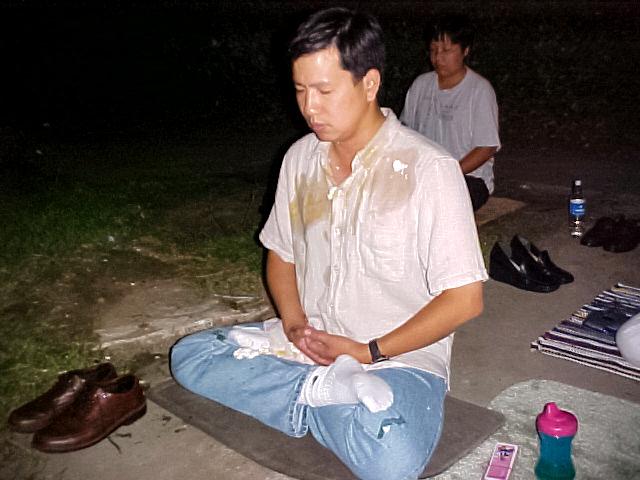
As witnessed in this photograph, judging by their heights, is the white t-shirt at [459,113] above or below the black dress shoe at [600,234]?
above

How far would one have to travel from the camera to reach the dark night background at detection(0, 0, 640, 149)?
11.5m

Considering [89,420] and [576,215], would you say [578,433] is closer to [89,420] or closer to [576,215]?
[89,420]

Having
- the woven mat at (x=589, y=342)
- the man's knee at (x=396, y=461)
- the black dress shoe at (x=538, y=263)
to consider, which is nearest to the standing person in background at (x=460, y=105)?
the black dress shoe at (x=538, y=263)

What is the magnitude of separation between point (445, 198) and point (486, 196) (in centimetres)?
299

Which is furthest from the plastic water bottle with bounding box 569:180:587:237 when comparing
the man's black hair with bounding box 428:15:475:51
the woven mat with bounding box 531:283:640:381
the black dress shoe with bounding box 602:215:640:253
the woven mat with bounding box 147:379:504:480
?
the woven mat with bounding box 147:379:504:480

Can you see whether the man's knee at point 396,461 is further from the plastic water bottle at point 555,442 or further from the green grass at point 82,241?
the green grass at point 82,241

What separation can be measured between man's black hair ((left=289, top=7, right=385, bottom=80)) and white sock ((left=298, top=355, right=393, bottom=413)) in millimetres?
1098

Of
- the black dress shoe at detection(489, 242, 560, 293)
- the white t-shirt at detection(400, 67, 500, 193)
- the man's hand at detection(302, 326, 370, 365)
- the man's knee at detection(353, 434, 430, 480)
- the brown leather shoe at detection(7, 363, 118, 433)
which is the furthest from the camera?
the white t-shirt at detection(400, 67, 500, 193)

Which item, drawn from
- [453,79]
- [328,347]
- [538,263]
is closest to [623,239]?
[538,263]

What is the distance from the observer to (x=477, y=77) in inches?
199

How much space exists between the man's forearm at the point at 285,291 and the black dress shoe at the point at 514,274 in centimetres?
189

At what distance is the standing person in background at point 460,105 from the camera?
16.0 feet

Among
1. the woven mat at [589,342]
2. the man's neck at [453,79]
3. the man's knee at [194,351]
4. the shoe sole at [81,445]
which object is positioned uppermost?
the man's neck at [453,79]

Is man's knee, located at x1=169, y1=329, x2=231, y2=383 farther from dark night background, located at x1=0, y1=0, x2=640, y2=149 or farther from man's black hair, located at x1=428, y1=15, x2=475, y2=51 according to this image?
dark night background, located at x1=0, y1=0, x2=640, y2=149
